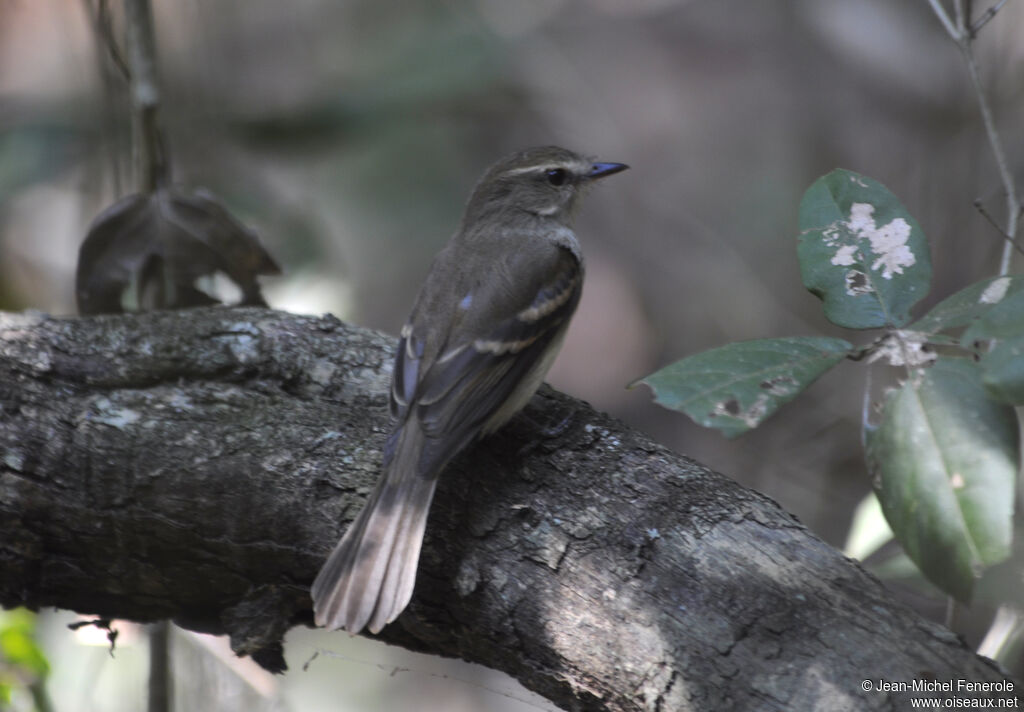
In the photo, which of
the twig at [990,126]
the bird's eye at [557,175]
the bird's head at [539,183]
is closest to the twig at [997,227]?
the twig at [990,126]

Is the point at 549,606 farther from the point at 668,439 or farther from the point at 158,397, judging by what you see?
the point at 668,439

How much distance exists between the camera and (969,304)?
2.11 metres

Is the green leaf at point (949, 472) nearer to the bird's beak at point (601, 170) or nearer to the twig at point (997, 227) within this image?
the twig at point (997, 227)

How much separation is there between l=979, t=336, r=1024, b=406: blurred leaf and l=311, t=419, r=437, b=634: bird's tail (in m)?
1.43

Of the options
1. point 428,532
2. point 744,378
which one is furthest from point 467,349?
point 744,378

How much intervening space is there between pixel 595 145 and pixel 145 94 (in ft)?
17.1

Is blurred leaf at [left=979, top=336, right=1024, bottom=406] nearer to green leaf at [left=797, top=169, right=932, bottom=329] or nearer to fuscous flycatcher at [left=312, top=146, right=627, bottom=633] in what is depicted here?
green leaf at [left=797, top=169, right=932, bottom=329]

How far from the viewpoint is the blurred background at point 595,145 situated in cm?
545

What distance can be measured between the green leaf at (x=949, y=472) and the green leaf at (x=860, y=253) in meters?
0.30

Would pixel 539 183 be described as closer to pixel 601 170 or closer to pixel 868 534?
pixel 601 170

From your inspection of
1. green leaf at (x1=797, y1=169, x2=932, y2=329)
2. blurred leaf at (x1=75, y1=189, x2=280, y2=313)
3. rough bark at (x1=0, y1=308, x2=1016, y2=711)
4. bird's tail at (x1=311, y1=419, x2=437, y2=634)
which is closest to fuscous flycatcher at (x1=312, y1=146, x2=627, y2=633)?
bird's tail at (x1=311, y1=419, x2=437, y2=634)

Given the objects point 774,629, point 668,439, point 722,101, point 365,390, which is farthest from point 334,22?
point 774,629

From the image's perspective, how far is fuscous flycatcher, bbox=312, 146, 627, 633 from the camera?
250 cm

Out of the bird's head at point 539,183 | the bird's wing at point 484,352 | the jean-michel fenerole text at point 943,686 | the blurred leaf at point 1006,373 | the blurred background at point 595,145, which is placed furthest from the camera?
the blurred background at point 595,145
